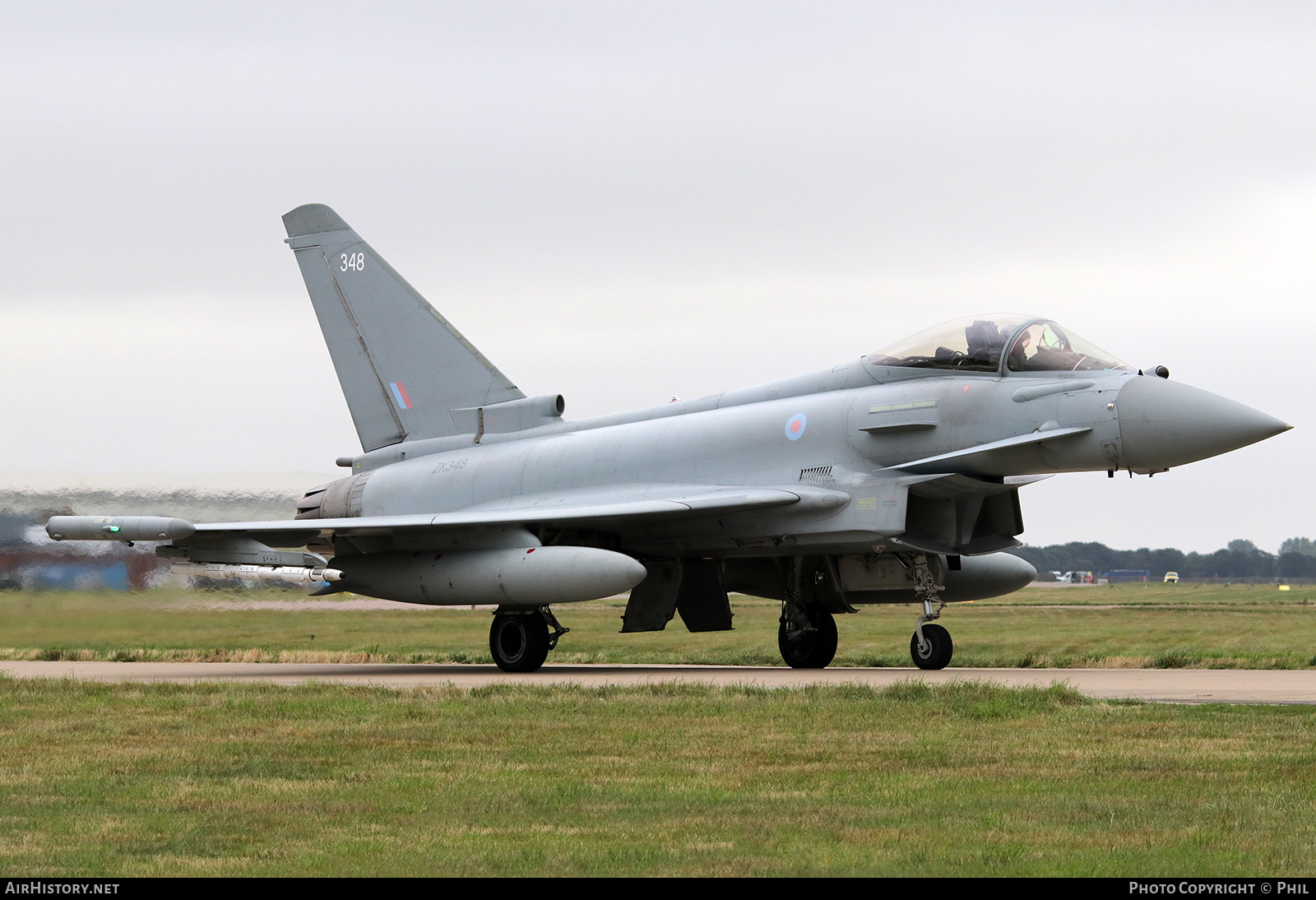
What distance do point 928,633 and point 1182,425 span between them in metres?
3.22

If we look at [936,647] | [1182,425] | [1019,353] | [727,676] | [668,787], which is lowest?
→ [727,676]

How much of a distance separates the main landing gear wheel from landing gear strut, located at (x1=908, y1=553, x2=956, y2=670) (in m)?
4.07

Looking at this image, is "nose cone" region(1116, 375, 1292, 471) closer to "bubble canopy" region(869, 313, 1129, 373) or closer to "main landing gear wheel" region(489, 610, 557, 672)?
"bubble canopy" region(869, 313, 1129, 373)

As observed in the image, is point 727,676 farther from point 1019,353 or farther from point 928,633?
point 1019,353

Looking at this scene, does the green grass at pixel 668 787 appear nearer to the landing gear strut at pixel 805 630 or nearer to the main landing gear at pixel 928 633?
the main landing gear at pixel 928 633

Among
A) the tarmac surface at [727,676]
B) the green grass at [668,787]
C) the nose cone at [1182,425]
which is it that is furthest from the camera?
the nose cone at [1182,425]

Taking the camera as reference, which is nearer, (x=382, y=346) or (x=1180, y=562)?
(x=382, y=346)

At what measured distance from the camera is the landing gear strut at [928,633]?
1464 cm

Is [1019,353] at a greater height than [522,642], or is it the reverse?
[1019,353]

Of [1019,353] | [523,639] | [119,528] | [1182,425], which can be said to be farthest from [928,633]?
[119,528]

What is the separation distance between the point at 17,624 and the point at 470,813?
39.4 feet

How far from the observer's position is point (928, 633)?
1464 centimetres

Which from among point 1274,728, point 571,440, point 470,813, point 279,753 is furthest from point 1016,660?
point 470,813

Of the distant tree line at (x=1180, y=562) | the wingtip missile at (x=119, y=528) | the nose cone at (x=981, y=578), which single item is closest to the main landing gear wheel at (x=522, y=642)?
the wingtip missile at (x=119, y=528)
